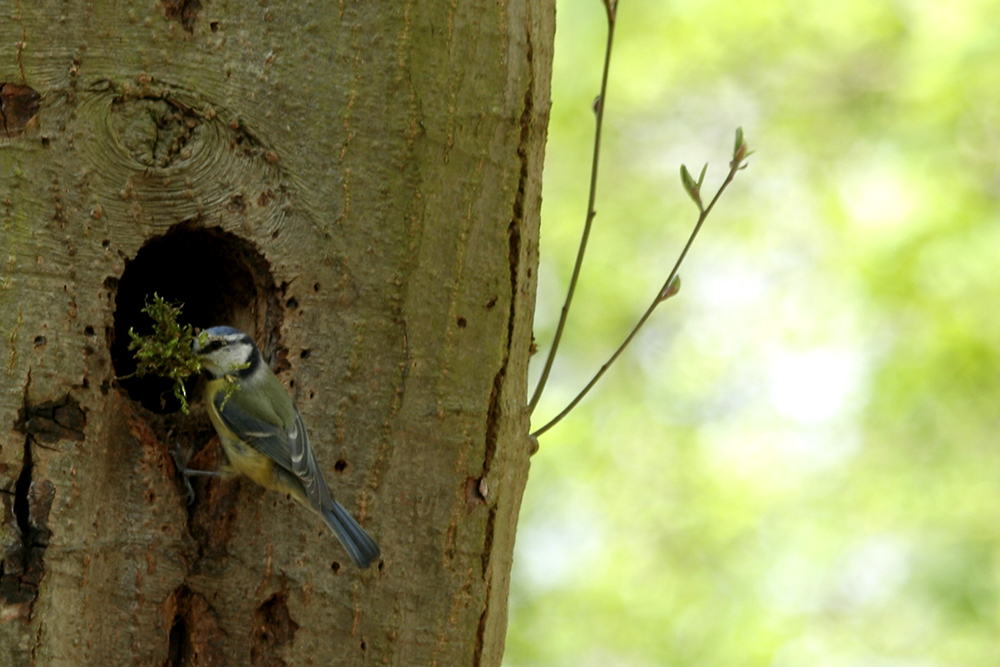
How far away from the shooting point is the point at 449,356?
2070mm

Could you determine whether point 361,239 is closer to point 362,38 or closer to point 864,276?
point 362,38

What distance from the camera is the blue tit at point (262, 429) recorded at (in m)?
1.94

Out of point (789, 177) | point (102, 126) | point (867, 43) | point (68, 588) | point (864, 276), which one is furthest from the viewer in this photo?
point (789, 177)

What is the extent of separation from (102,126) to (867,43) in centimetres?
536

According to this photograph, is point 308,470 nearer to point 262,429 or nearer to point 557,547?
point 262,429

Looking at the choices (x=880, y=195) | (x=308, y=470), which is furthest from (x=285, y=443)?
(x=880, y=195)

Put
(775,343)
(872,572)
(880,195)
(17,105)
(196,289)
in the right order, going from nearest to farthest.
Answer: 1. (17,105)
2. (196,289)
3. (880,195)
4. (872,572)
5. (775,343)

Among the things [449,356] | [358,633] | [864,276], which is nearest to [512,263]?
[449,356]

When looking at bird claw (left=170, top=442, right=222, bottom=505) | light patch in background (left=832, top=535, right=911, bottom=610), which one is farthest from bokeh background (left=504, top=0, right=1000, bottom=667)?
bird claw (left=170, top=442, right=222, bottom=505)

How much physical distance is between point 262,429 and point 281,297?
1.54 ft

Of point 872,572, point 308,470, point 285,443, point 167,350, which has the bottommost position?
point 308,470

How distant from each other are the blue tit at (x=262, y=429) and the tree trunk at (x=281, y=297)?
0.13 ft

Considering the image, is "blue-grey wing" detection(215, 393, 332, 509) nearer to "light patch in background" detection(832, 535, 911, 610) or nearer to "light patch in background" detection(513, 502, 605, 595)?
"light patch in background" detection(832, 535, 911, 610)

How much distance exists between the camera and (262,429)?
2418mm
